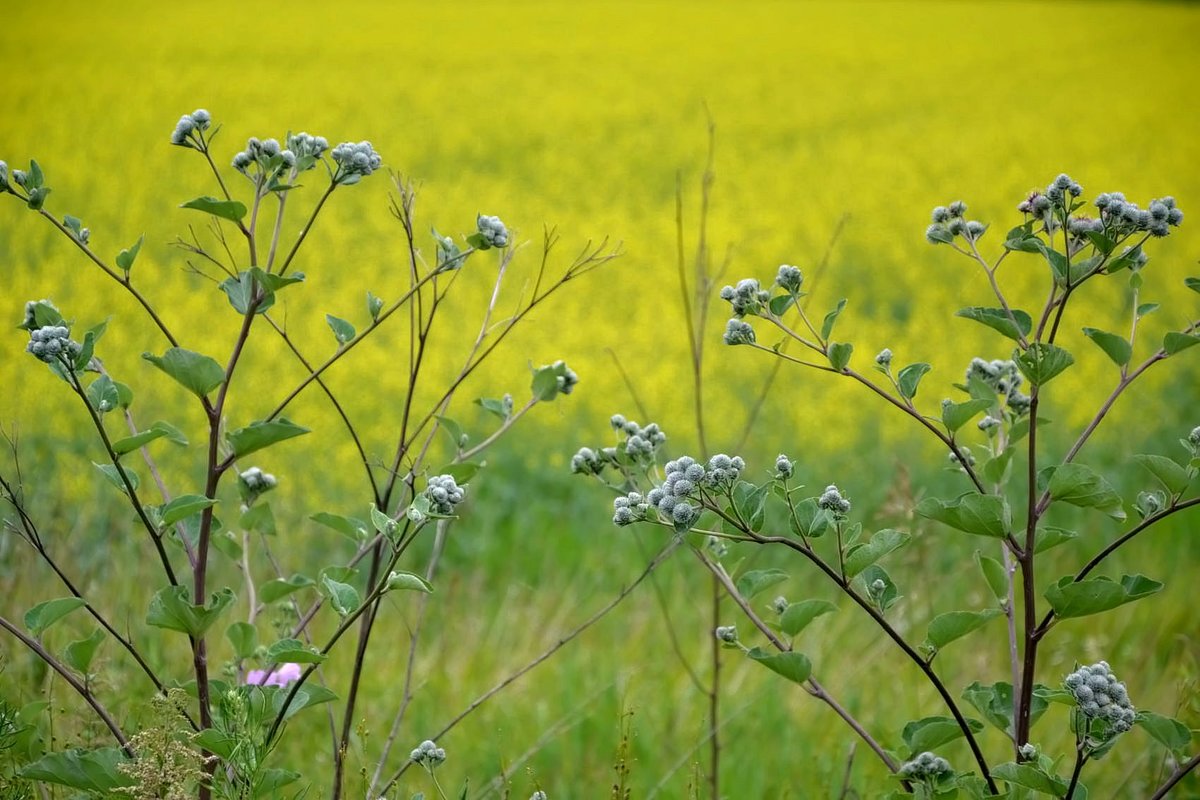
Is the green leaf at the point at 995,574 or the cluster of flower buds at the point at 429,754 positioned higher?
the green leaf at the point at 995,574

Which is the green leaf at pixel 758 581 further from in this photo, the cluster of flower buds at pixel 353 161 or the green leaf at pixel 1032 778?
the cluster of flower buds at pixel 353 161

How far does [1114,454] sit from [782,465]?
5171mm

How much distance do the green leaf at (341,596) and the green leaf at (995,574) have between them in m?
0.87

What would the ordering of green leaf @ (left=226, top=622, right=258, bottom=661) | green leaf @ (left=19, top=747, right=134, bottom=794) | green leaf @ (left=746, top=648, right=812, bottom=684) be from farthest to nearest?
1. green leaf @ (left=226, top=622, right=258, bottom=661)
2. green leaf @ (left=19, top=747, right=134, bottom=794)
3. green leaf @ (left=746, top=648, right=812, bottom=684)

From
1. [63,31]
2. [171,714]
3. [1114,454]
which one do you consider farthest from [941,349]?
[171,714]

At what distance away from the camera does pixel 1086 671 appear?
127cm

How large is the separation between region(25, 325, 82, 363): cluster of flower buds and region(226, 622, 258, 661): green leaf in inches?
17.7

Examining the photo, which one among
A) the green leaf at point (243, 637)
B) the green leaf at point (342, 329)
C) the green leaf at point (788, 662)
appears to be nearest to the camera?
the green leaf at point (788, 662)

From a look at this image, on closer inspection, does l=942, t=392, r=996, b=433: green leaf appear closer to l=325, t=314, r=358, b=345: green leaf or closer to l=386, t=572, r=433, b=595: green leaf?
l=386, t=572, r=433, b=595: green leaf

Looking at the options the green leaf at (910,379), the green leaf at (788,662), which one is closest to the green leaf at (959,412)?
the green leaf at (910,379)

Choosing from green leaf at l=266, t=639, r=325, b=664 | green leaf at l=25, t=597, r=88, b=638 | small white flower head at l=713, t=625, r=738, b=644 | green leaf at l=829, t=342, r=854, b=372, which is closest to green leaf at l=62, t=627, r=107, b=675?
green leaf at l=25, t=597, r=88, b=638

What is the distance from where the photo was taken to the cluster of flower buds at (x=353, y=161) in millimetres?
1489

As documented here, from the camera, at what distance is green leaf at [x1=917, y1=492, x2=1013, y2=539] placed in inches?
51.9

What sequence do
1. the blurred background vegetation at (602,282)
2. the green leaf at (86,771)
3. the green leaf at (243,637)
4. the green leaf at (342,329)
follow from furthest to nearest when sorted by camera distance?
the blurred background vegetation at (602,282) → the green leaf at (342,329) → the green leaf at (243,637) → the green leaf at (86,771)
